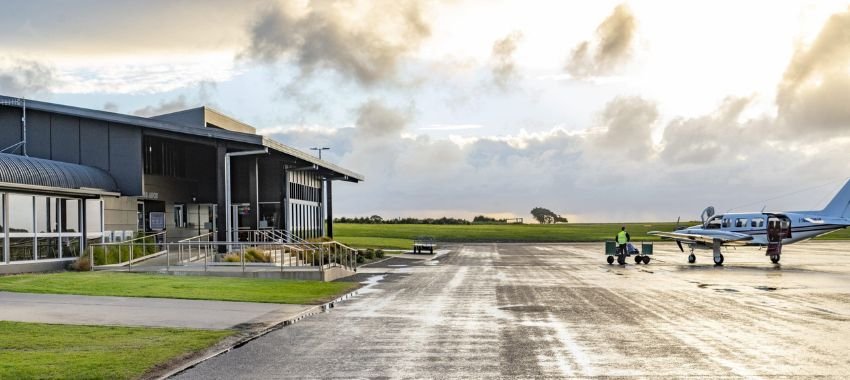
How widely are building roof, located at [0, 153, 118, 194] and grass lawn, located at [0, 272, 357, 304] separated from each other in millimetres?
5501

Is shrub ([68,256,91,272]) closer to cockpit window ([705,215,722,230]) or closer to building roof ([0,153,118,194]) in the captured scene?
building roof ([0,153,118,194])

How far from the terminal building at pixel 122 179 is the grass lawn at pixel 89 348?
14349mm

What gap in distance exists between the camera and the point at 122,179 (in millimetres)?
36094

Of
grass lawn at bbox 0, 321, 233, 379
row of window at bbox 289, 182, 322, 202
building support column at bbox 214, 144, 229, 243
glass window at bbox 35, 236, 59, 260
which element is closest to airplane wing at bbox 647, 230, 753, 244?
row of window at bbox 289, 182, 322, 202

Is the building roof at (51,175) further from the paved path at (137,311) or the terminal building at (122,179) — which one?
the paved path at (137,311)

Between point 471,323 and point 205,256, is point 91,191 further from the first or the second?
point 471,323

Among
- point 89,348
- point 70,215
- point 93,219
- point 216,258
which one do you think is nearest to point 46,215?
point 70,215

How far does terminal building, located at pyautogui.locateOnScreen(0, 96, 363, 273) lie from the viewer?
29.1 meters

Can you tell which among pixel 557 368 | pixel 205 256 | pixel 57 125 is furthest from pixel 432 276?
pixel 557 368

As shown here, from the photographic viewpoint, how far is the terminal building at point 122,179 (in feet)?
95.4

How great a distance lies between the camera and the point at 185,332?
1431cm

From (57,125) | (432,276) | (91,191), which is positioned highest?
(57,125)

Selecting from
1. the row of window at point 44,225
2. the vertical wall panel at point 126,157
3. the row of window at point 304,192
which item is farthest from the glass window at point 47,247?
the row of window at point 304,192

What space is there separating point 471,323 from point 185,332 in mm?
5218
